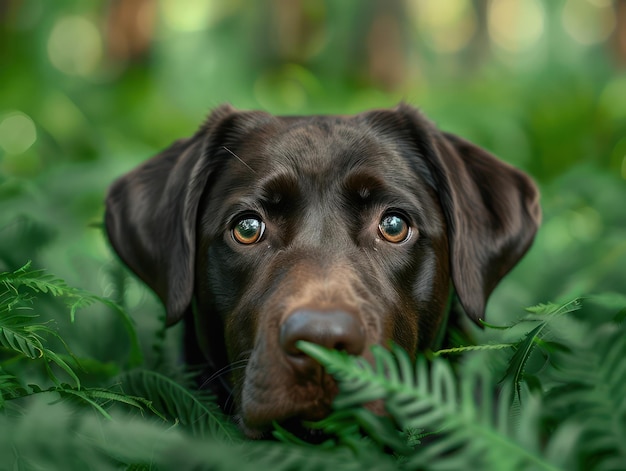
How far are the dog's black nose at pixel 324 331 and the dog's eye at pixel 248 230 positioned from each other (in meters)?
0.88

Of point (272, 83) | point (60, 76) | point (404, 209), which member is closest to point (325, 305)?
point (404, 209)

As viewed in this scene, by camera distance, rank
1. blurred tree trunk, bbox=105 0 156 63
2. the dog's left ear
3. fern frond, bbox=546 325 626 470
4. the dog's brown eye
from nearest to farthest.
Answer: fern frond, bbox=546 325 626 470 < the dog's brown eye < the dog's left ear < blurred tree trunk, bbox=105 0 156 63

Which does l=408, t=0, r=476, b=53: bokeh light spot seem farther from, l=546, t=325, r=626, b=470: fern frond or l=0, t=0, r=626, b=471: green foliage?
l=546, t=325, r=626, b=470: fern frond

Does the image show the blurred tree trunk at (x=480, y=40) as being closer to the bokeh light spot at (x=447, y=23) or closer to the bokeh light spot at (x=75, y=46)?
the bokeh light spot at (x=447, y=23)

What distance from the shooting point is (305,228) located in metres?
2.76

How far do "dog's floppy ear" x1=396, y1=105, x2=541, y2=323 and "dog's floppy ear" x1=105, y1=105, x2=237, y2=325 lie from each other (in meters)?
0.96

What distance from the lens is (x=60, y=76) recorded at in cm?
1048

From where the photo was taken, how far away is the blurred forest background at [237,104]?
391cm

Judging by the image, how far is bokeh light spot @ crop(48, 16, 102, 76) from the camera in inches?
468

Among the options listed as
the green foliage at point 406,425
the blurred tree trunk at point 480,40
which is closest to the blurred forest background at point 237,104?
the green foliage at point 406,425

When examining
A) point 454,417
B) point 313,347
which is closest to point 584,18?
point 313,347

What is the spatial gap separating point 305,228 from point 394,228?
0.37 m

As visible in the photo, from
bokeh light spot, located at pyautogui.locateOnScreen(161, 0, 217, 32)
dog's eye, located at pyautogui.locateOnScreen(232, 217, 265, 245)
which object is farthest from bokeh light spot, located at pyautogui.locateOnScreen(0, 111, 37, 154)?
bokeh light spot, located at pyautogui.locateOnScreen(161, 0, 217, 32)

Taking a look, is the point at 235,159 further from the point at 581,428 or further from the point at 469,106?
the point at 469,106
